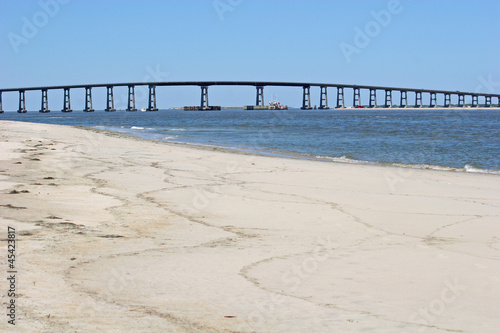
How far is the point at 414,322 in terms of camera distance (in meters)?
4.34

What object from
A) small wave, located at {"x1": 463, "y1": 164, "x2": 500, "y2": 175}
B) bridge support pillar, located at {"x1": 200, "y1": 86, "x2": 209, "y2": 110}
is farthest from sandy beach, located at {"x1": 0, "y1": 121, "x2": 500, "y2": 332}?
bridge support pillar, located at {"x1": 200, "y1": 86, "x2": 209, "y2": 110}

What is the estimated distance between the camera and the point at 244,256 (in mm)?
6184

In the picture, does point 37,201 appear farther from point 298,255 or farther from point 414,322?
point 414,322

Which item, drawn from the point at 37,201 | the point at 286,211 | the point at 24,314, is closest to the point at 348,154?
the point at 286,211

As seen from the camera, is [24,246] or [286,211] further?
[286,211]

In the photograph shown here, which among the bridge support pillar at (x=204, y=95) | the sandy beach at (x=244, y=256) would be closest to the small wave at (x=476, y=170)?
the sandy beach at (x=244, y=256)

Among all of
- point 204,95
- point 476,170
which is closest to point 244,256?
point 476,170

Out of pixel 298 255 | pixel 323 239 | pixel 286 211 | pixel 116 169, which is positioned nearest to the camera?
pixel 298 255

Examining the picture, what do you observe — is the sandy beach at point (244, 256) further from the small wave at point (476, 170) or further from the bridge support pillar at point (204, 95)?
the bridge support pillar at point (204, 95)

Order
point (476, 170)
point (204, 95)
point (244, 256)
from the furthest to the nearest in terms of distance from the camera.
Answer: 1. point (204, 95)
2. point (476, 170)
3. point (244, 256)

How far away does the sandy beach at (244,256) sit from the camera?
14.2 feet

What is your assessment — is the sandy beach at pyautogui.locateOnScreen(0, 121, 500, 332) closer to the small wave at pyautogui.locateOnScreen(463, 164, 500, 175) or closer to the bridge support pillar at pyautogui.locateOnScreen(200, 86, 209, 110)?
the small wave at pyautogui.locateOnScreen(463, 164, 500, 175)

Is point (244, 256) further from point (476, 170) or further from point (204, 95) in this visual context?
point (204, 95)

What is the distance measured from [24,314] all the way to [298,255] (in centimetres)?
315
